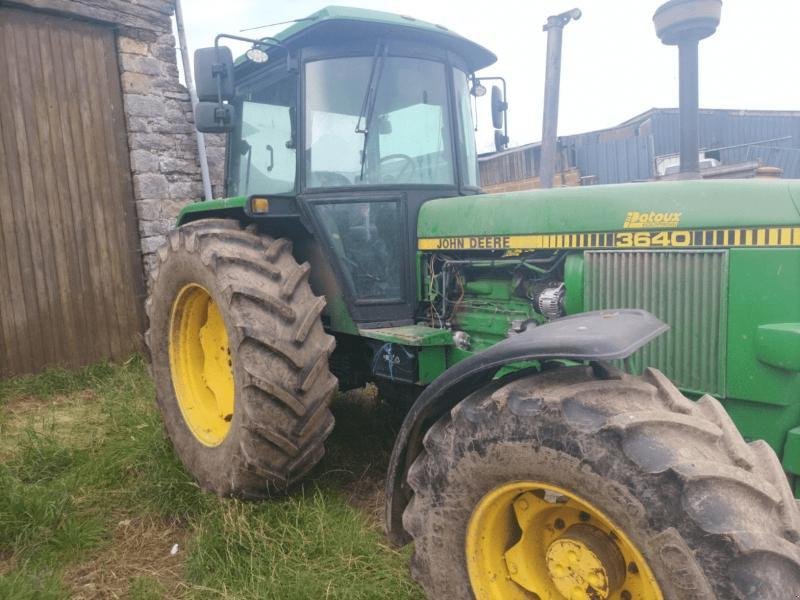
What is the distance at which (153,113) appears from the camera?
601 cm

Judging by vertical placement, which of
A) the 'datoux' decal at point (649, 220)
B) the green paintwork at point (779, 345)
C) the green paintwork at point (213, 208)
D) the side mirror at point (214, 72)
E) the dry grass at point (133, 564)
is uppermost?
the side mirror at point (214, 72)

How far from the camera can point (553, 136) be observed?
485cm

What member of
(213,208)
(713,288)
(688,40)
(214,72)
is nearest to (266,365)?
(213,208)

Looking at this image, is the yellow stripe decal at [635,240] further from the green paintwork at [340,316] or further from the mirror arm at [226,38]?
the mirror arm at [226,38]

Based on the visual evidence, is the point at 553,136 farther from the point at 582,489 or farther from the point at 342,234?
the point at 582,489

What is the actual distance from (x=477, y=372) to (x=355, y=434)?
6.60 ft

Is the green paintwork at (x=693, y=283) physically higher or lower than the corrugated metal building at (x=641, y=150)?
lower

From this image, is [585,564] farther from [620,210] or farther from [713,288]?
[620,210]

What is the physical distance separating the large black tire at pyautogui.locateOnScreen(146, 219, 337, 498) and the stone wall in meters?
3.15

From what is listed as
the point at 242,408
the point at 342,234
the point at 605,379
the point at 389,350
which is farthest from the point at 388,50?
the point at 605,379

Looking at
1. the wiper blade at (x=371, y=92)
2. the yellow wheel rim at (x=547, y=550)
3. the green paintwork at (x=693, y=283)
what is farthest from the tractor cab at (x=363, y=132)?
the yellow wheel rim at (x=547, y=550)

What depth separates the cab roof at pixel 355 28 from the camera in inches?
120

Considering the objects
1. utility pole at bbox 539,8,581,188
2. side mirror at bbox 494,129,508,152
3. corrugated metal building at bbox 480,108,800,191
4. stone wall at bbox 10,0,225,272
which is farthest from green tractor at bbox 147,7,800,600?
corrugated metal building at bbox 480,108,800,191

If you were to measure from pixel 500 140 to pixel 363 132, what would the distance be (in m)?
1.12
